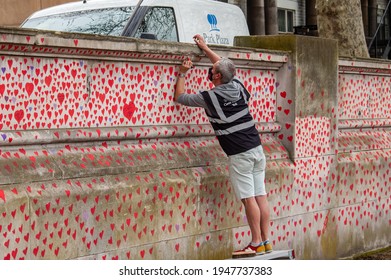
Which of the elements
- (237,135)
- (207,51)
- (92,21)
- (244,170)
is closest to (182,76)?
(207,51)

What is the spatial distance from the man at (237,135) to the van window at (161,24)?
3.90 m

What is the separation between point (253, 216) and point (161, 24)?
4647 millimetres

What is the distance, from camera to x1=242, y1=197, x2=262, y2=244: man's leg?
8.98 meters

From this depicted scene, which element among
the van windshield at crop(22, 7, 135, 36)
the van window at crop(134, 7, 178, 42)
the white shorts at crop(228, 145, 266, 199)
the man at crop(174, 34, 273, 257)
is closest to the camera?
the man at crop(174, 34, 273, 257)

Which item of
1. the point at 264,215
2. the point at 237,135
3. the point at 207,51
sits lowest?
the point at 264,215

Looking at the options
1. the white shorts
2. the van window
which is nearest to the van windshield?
the van window

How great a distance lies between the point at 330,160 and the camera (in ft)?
36.9

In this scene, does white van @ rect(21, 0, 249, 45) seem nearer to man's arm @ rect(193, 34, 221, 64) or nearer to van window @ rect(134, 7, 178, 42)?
van window @ rect(134, 7, 178, 42)

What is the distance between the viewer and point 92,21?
12.9 metres

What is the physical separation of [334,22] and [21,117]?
30.0 feet

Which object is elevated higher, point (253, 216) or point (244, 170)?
point (244, 170)

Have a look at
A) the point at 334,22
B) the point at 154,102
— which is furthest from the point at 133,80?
the point at 334,22

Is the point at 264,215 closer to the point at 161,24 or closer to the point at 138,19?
the point at 138,19

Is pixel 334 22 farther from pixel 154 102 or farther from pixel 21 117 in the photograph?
pixel 21 117
